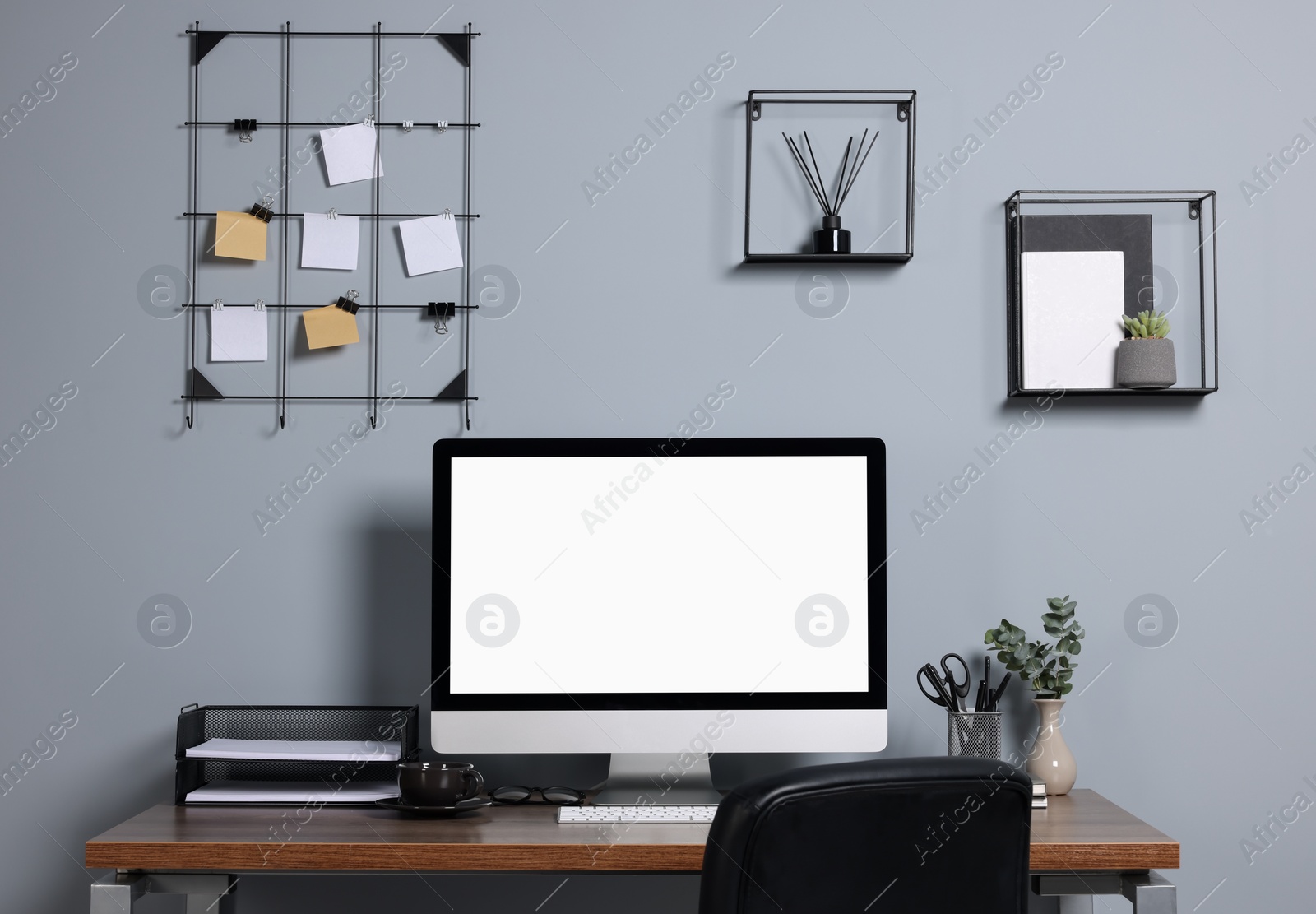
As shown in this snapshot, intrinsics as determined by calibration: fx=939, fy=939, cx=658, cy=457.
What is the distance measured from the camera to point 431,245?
5.71ft

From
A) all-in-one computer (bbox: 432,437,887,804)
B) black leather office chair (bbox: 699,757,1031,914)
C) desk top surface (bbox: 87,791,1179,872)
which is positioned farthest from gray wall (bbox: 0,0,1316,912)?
black leather office chair (bbox: 699,757,1031,914)

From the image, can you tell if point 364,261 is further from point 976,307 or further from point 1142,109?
point 1142,109

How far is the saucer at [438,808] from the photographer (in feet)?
4.60

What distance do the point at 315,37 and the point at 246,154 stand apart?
254 mm

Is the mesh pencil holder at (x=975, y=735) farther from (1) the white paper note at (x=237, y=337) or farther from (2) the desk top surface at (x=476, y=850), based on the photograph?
(1) the white paper note at (x=237, y=337)

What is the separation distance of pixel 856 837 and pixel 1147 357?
1212mm

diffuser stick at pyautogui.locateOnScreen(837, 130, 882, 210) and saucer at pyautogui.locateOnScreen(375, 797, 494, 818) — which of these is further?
diffuser stick at pyautogui.locateOnScreen(837, 130, 882, 210)

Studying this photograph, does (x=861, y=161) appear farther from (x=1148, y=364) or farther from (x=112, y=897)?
(x=112, y=897)

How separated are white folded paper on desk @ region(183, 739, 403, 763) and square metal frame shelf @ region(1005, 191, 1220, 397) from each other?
4.15ft

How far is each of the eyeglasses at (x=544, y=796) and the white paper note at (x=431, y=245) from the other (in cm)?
93

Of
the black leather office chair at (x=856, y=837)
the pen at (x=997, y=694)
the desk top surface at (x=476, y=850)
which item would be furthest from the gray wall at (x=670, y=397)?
the black leather office chair at (x=856, y=837)

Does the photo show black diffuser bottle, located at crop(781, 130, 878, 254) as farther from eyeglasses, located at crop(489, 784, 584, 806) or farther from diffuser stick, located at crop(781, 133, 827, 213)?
eyeglasses, located at crop(489, 784, 584, 806)

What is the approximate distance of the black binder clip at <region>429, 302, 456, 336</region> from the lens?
173 cm

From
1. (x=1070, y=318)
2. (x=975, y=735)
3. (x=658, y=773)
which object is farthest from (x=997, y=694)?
(x=1070, y=318)
